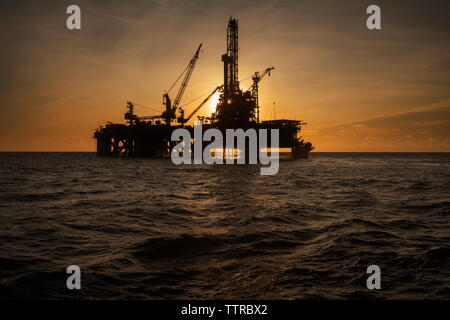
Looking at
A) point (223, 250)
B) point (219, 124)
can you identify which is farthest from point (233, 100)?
point (223, 250)

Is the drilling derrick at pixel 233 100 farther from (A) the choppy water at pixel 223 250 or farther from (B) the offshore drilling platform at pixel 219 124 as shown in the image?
(A) the choppy water at pixel 223 250

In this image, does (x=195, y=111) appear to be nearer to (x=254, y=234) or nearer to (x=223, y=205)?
(x=223, y=205)

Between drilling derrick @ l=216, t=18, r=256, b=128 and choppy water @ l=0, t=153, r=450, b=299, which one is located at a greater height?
drilling derrick @ l=216, t=18, r=256, b=128

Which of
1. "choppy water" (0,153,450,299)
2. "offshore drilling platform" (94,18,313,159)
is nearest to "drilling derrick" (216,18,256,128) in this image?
"offshore drilling platform" (94,18,313,159)

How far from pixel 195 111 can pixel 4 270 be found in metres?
100.0

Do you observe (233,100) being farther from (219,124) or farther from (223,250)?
(223,250)

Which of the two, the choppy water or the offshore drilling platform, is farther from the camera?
the offshore drilling platform

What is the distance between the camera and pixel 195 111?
346 feet

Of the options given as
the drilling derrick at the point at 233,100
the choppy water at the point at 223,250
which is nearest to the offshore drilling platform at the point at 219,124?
the drilling derrick at the point at 233,100

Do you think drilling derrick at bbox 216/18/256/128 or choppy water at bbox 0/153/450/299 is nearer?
choppy water at bbox 0/153/450/299

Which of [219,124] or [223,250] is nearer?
[223,250]

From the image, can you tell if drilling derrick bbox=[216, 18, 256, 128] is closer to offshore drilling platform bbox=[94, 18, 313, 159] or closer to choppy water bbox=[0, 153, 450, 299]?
offshore drilling platform bbox=[94, 18, 313, 159]

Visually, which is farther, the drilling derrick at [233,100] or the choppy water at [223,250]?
the drilling derrick at [233,100]
